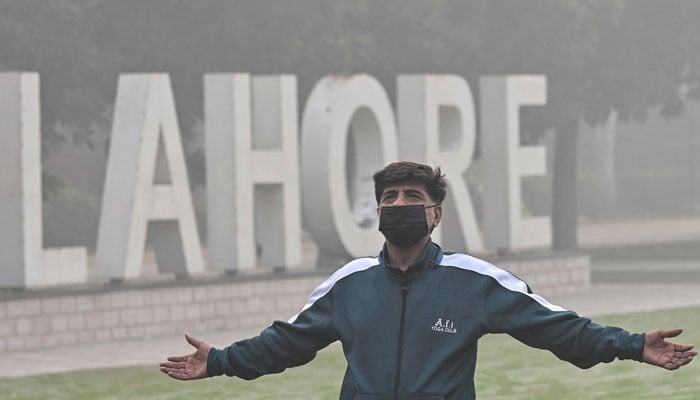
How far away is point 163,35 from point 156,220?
22.4 feet

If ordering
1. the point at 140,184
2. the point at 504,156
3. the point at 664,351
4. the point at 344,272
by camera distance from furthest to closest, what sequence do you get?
the point at 504,156, the point at 140,184, the point at 344,272, the point at 664,351

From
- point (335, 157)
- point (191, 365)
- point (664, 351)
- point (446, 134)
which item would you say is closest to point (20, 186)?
point (335, 157)

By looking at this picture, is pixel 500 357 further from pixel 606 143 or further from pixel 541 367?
pixel 606 143

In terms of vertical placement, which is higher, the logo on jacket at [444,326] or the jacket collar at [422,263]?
the jacket collar at [422,263]

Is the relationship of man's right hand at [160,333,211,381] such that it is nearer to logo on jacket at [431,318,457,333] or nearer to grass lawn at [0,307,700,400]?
logo on jacket at [431,318,457,333]

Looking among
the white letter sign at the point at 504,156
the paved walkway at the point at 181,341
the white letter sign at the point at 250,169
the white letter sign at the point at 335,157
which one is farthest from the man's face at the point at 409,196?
the white letter sign at the point at 504,156

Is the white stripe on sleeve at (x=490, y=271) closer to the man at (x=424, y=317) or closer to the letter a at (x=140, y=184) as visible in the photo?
the man at (x=424, y=317)

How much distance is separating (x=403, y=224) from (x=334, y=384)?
10150 millimetres

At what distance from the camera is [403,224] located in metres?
6.07

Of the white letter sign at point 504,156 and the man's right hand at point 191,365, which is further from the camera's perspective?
Answer: the white letter sign at point 504,156

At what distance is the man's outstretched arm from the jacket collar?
0.78 m

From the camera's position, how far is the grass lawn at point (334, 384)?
15.2 m

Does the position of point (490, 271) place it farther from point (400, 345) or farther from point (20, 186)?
point (20, 186)

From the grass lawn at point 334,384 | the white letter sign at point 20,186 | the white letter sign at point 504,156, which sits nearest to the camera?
the grass lawn at point 334,384
